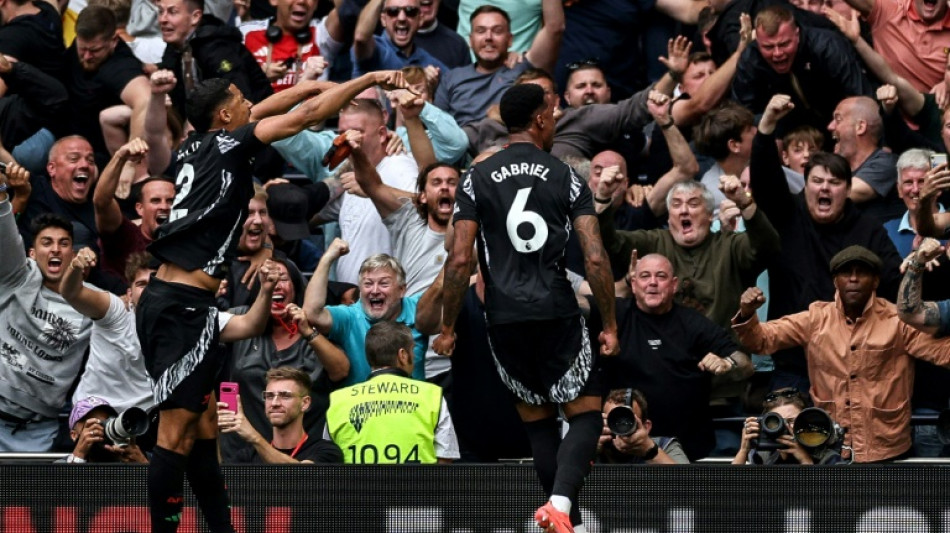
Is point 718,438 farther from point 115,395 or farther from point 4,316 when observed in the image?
point 4,316

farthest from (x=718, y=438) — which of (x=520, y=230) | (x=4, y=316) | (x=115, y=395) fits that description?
(x=4, y=316)

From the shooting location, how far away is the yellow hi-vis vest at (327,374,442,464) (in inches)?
400

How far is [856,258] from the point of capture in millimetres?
10656

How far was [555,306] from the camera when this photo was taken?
8.89 meters

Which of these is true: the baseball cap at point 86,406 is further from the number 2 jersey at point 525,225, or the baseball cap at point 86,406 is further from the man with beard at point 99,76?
the man with beard at point 99,76

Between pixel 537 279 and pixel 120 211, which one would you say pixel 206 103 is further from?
pixel 120 211

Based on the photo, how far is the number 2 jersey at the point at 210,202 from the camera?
905 centimetres

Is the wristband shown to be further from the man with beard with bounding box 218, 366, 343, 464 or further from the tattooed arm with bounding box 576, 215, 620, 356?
the man with beard with bounding box 218, 366, 343, 464

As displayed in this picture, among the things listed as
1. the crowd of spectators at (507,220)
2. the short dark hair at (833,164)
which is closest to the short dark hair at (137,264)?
the crowd of spectators at (507,220)

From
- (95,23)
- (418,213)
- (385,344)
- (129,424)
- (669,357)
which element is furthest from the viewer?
(95,23)

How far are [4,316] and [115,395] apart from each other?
967mm

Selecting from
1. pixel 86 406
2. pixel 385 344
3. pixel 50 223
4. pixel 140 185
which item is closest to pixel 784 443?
pixel 385 344

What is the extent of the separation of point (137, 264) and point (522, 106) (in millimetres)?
3674

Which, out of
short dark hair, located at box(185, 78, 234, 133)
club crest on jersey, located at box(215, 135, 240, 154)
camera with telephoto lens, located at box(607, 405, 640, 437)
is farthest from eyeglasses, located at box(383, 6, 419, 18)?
camera with telephoto lens, located at box(607, 405, 640, 437)
